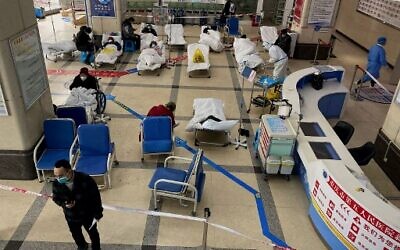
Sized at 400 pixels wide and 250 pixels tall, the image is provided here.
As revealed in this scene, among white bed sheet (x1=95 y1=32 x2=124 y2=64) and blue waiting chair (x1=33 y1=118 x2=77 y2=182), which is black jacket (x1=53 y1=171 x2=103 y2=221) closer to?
blue waiting chair (x1=33 y1=118 x2=77 y2=182)

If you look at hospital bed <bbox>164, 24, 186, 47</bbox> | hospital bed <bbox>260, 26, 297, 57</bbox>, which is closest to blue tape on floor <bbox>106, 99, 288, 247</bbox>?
hospital bed <bbox>164, 24, 186, 47</bbox>

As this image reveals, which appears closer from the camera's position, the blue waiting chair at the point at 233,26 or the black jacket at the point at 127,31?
the black jacket at the point at 127,31

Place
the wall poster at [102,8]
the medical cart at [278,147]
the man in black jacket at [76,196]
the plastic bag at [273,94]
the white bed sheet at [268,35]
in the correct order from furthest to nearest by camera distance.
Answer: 1. the white bed sheet at [268,35]
2. the wall poster at [102,8]
3. the plastic bag at [273,94]
4. the medical cart at [278,147]
5. the man in black jacket at [76,196]

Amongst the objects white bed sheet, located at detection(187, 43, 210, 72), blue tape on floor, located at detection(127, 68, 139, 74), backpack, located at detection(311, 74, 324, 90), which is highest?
backpack, located at detection(311, 74, 324, 90)

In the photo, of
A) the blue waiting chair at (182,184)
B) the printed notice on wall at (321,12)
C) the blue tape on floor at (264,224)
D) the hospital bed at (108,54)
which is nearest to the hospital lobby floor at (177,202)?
the blue tape on floor at (264,224)

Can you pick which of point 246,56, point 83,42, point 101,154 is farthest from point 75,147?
point 246,56

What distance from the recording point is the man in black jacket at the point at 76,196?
3.15 metres

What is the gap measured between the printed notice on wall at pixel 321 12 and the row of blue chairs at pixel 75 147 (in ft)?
29.3

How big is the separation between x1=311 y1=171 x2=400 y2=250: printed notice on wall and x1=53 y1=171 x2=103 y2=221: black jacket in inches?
108

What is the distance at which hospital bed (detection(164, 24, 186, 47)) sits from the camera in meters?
11.9

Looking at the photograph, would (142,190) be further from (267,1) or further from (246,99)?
(267,1)

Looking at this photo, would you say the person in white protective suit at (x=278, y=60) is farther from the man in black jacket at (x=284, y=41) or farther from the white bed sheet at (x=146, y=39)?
the white bed sheet at (x=146, y=39)

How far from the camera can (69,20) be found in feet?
50.8

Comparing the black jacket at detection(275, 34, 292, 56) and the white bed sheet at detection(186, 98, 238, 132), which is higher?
the black jacket at detection(275, 34, 292, 56)
